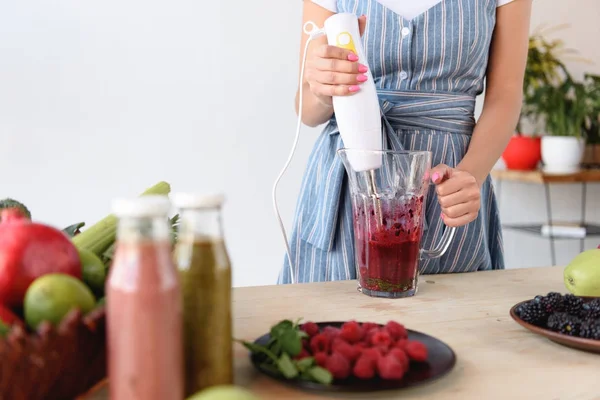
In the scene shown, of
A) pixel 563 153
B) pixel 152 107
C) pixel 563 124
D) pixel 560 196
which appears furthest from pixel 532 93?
pixel 152 107

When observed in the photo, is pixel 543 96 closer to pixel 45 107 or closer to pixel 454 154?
pixel 454 154

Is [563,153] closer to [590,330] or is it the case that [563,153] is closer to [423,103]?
[423,103]

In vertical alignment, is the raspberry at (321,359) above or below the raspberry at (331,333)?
below

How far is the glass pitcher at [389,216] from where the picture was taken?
3.18 feet

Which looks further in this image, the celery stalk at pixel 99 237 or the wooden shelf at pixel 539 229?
the wooden shelf at pixel 539 229

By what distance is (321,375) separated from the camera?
55 cm

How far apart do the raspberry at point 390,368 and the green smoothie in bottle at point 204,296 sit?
0.46ft

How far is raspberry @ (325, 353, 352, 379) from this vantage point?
0.57 m

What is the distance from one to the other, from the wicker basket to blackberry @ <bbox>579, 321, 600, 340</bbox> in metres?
0.49

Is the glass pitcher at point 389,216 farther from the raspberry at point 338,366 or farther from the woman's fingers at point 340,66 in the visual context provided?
the raspberry at point 338,366

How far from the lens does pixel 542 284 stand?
108cm

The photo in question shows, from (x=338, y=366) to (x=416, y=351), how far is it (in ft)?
0.27

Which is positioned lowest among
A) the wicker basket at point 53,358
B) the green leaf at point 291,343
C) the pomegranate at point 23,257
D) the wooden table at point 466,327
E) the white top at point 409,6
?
the wooden table at point 466,327

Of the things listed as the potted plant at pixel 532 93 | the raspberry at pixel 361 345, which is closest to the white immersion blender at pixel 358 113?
the raspberry at pixel 361 345
